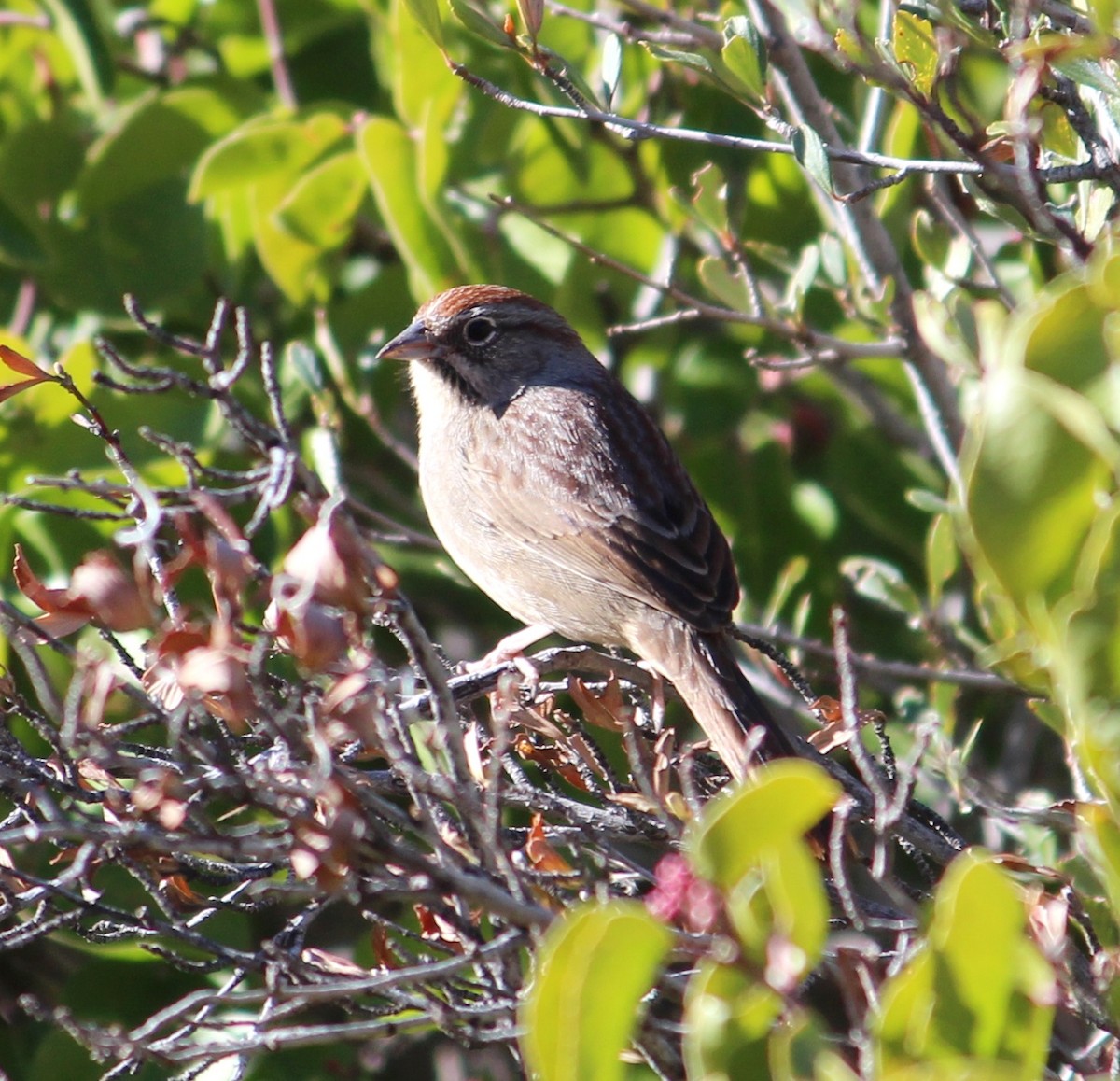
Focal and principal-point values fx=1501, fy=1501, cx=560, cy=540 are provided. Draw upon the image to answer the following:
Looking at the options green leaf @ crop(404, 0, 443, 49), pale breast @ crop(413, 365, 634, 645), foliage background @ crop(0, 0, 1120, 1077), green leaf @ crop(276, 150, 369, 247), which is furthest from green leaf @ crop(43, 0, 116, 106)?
green leaf @ crop(404, 0, 443, 49)

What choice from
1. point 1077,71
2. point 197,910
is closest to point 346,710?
point 197,910

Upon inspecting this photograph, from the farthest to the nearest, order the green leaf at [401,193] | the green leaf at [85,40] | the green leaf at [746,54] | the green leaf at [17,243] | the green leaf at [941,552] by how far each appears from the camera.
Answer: the green leaf at [17,243], the green leaf at [85,40], the green leaf at [401,193], the green leaf at [941,552], the green leaf at [746,54]

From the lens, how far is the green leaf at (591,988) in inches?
60.0

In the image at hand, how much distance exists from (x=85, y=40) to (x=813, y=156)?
251cm

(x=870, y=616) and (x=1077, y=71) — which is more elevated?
(x=1077, y=71)

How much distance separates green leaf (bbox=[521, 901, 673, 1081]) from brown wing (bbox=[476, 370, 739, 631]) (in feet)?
7.06

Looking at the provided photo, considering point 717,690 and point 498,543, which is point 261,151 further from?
point 717,690

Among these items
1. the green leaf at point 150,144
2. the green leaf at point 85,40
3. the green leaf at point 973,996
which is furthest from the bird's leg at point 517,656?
the green leaf at point 85,40

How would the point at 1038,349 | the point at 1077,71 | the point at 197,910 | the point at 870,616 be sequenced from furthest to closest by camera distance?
the point at 870,616, the point at 197,910, the point at 1077,71, the point at 1038,349

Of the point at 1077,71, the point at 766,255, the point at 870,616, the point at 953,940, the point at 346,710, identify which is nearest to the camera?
the point at 953,940

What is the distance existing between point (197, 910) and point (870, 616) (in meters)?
2.37

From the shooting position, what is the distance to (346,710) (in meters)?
1.83

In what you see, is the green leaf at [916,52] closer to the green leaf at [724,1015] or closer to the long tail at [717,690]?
the long tail at [717,690]

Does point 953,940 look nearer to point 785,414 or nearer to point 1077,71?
point 1077,71
